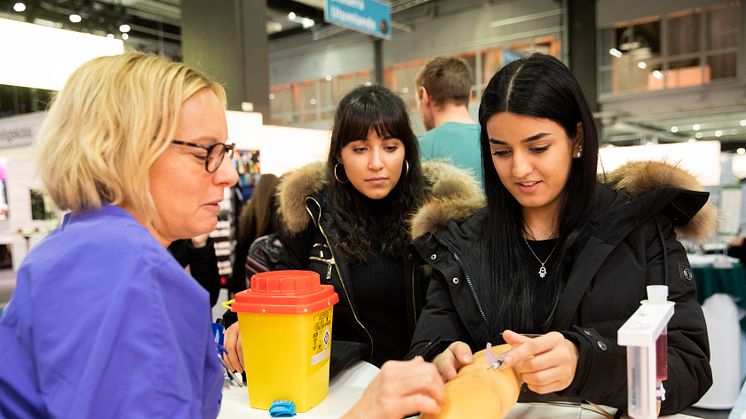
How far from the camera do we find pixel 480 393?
1068 millimetres

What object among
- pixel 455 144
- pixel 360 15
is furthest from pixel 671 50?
pixel 455 144

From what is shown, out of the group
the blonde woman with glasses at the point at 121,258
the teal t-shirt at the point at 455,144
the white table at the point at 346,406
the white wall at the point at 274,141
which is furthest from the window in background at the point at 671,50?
the blonde woman with glasses at the point at 121,258

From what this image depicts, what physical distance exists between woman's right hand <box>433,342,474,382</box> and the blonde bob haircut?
676 millimetres

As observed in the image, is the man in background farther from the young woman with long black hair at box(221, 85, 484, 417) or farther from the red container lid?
the red container lid

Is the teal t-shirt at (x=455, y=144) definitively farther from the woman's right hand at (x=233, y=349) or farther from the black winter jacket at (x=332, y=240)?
the woman's right hand at (x=233, y=349)

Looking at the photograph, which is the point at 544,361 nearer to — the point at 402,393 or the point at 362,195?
the point at 402,393

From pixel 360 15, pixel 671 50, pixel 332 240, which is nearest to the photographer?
pixel 332 240

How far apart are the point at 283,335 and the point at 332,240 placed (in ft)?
2.16

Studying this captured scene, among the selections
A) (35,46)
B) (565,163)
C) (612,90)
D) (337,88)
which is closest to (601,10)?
(612,90)

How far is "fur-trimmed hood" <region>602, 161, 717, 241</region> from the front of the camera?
146 cm

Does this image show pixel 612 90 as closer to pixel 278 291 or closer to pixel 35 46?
pixel 35 46

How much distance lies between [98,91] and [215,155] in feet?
0.76

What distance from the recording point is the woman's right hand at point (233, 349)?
63.1 inches

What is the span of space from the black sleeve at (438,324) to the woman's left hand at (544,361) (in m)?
0.35
